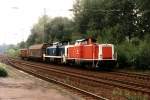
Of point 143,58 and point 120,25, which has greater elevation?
point 120,25

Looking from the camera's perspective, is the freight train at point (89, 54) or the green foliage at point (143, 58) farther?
the freight train at point (89, 54)

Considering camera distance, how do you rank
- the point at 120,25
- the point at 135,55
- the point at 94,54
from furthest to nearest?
1. the point at 120,25
2. the point at 135,55
3. the point at 94,54

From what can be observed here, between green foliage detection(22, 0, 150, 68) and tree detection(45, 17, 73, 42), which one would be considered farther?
tree detection(45, 17, 73, 42)

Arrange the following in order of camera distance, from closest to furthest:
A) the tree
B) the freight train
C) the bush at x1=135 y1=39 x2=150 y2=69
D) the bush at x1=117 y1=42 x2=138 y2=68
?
the bush at x1=135 y1=39 x2=150 y2=69 → the freight train → the bush at x1=117 y1=42 x2=138 y2=68 → the tree

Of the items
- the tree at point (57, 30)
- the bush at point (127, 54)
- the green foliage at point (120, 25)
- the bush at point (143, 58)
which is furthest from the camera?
the tree at point (57, 30)

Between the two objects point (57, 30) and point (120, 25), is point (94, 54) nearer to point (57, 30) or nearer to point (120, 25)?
point (120, 25)

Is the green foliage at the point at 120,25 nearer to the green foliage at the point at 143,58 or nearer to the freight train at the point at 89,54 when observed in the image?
the green foliage at the point at 143,58

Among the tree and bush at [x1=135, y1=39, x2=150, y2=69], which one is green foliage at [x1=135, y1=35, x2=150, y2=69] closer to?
bush at [x1=135, y1=39, x2=150, y2=69]

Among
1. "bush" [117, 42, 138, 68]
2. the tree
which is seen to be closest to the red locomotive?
"bush" [117, 42, 138, 68]

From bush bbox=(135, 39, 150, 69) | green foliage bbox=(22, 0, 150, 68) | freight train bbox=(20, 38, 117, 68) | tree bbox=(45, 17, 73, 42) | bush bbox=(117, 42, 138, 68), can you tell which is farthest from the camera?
tree bbox=(45, 17, 73, 42)

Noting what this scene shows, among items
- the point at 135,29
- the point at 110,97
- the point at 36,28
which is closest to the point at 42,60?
the point at 135,29

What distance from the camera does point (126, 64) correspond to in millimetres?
35062

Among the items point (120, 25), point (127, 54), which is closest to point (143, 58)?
point (127, 54)

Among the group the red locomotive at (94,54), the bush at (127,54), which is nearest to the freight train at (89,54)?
the red locomotive at (94,54)
